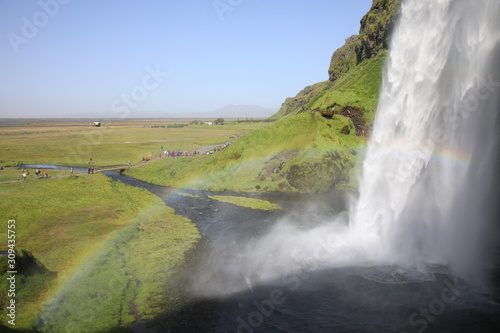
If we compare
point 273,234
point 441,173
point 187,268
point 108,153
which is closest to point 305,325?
point 187,268

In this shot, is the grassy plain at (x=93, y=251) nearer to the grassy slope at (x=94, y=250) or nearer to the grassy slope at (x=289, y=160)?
the grassy slope at (x=94, y=250)

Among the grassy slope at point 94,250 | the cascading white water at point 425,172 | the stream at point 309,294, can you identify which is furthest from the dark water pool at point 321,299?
the grassy slope at point 94,250

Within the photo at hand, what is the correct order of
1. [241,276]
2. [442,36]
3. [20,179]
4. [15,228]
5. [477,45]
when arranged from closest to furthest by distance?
[241,276] → [477,45] → [442,36] → [15,228] → [20,179]

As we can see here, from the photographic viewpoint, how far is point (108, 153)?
86.0m

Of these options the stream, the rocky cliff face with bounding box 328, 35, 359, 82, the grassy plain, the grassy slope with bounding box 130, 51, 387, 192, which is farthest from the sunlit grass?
the rocky cliff face with bounding box 328, 35, 359, 82

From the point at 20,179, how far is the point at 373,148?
1980 inches

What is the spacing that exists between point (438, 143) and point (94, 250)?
2666 centimetres

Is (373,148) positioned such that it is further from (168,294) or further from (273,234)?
(168,294)

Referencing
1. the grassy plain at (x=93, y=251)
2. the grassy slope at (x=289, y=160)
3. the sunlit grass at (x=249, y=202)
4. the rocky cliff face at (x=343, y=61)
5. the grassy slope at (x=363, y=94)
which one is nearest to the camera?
the grassy plain at (x=93, y=251)

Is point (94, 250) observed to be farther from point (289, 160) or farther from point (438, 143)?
point (289, 160)

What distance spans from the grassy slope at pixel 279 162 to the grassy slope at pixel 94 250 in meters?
13.9

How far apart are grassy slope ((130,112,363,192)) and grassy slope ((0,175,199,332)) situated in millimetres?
13922

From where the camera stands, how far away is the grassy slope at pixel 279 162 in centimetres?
4812

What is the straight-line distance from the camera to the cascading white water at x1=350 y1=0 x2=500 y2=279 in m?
23.9
